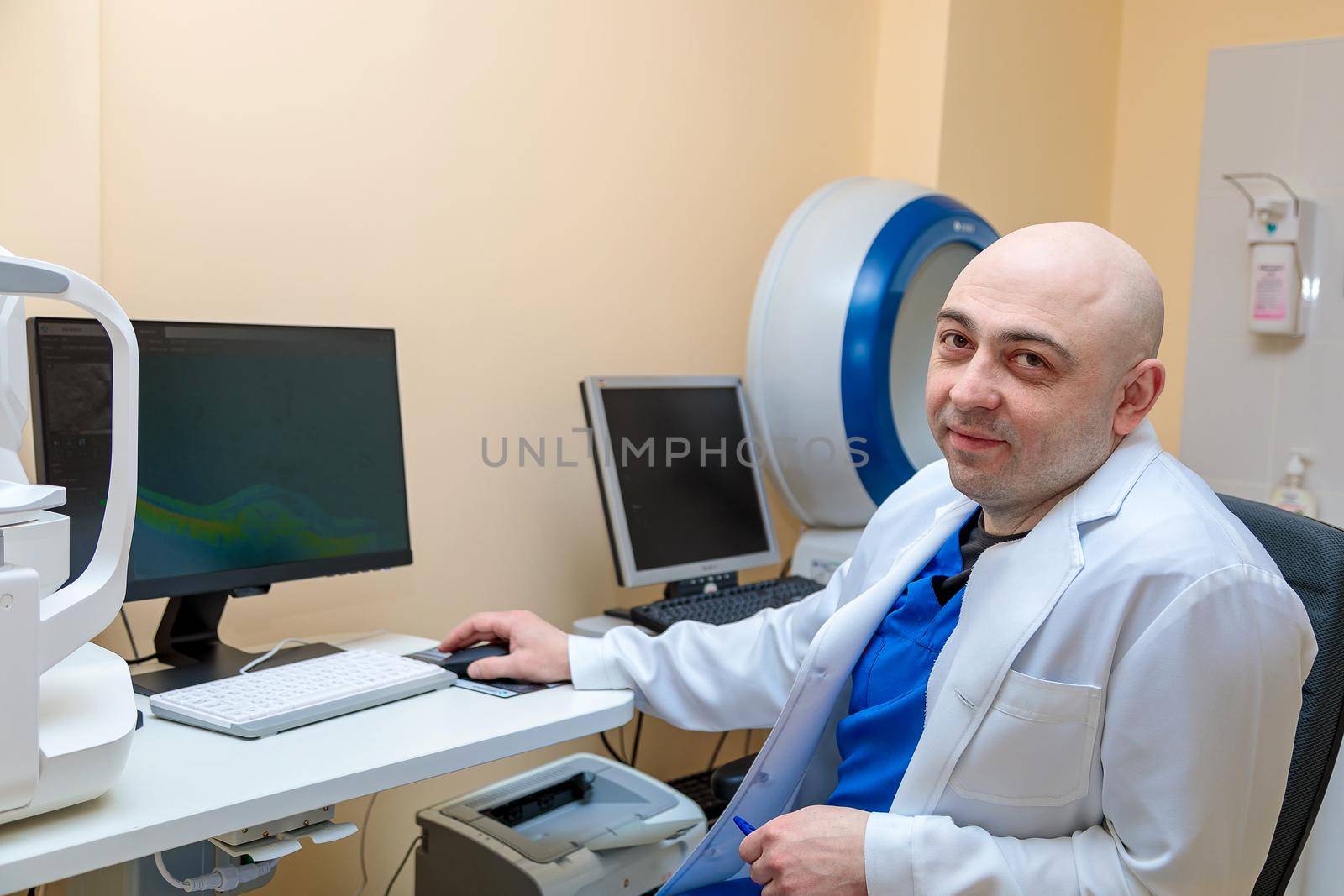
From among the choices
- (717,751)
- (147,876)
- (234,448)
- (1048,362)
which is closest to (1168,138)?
(717,751)

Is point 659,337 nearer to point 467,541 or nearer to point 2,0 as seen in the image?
point 467,541

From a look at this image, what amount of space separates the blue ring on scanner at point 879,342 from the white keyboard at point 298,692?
105 cm

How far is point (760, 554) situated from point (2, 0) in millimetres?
1587

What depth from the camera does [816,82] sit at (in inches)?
110

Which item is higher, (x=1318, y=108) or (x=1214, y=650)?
(x=1318, y=108)

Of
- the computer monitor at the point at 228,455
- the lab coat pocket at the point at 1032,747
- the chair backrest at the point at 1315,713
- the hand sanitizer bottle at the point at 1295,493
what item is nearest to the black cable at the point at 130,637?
the computer monitor at the point at 228,455

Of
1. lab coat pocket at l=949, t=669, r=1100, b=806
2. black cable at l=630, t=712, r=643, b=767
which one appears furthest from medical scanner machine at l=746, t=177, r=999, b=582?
lab coat pocket at l=949, t=669, r=1100, b=806

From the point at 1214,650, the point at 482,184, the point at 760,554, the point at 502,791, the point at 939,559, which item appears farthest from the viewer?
the point at 760,554

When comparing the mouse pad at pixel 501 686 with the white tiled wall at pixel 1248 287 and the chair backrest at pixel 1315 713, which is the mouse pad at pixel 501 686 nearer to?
the chair backrest at pixel 1315 713

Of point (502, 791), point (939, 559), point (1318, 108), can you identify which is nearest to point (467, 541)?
point (502, 791)

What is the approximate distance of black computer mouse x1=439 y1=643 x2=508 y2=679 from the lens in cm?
160

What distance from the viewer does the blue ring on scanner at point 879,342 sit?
2262 millimetres

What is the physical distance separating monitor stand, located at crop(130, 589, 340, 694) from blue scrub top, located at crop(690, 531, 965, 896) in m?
0.70

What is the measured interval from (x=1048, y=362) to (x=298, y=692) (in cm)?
97
